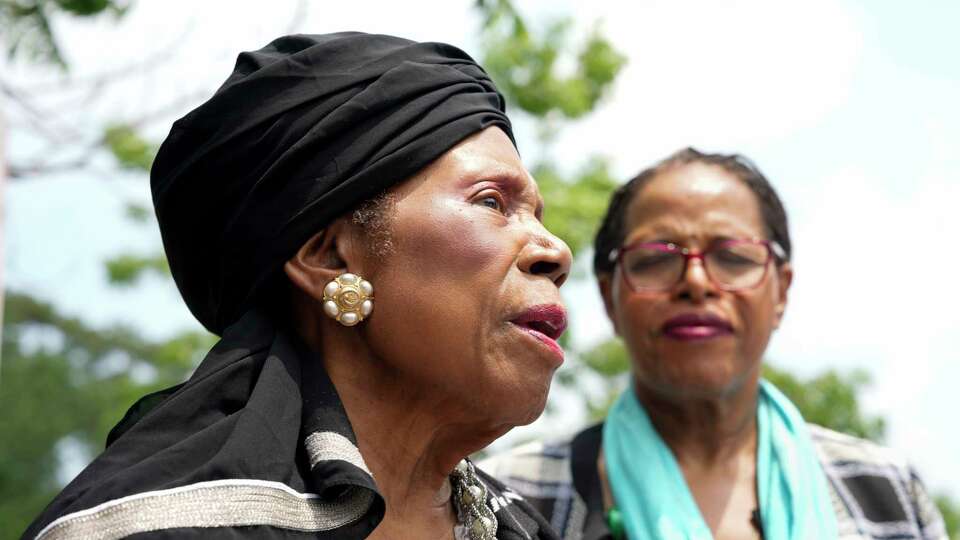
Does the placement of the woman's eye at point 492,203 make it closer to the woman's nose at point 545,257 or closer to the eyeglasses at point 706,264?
the woman's nose at point 545,257

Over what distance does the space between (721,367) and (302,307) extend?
1.78 meters

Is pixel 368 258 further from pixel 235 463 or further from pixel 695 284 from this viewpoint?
pixel 695 284

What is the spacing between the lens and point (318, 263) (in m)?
2.77

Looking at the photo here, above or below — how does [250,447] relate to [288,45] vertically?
below

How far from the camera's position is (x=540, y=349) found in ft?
8.88

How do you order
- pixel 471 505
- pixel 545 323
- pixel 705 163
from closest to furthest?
pixel 545 323 < pixel 471 505 < pixel 705 163

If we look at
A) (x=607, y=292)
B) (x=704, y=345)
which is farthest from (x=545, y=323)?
(x=607, y=292)

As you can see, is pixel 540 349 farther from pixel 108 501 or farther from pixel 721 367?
pixel 721 367

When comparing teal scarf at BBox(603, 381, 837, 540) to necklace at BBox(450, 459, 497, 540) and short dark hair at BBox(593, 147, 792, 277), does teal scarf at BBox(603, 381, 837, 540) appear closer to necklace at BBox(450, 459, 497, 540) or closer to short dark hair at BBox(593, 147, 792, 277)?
short dark hair at BBox(593, 147, 792, 277)

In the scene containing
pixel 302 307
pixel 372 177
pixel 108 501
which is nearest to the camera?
pixel 108 501

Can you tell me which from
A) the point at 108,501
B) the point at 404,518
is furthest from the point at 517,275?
the point at 108,501

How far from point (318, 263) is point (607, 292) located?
81.3 inches

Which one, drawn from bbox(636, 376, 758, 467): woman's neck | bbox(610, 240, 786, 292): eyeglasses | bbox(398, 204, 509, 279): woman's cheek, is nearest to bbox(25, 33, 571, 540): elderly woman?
bbox(398, 204, 509, 279): woman's cheek

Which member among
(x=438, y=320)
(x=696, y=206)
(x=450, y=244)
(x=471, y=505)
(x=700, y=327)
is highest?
(x=450, y=244)
